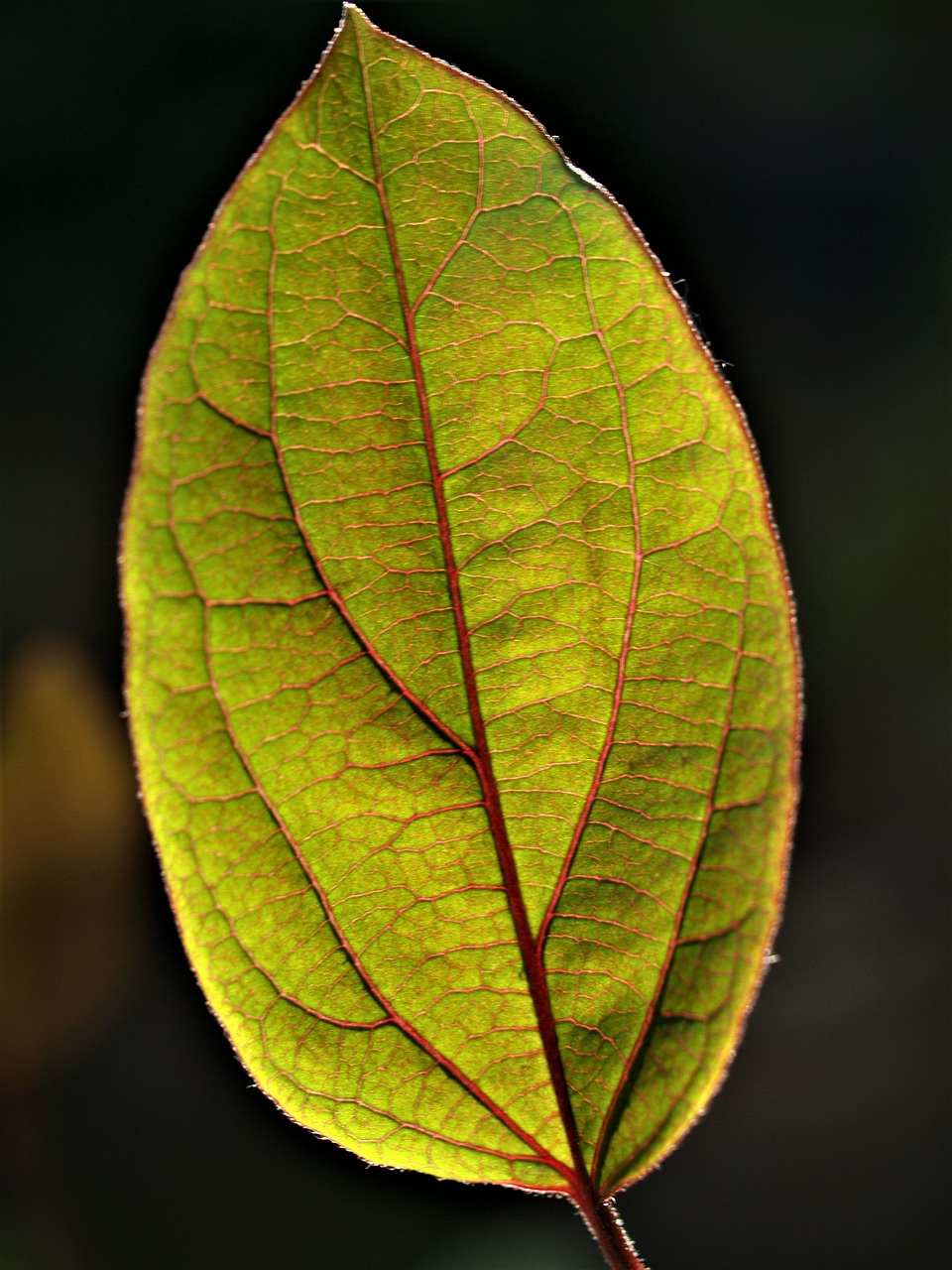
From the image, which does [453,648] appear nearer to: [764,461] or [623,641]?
[623,641]

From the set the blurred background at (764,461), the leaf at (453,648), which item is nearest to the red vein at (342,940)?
the leaf at (453,648)

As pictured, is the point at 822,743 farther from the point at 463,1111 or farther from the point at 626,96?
the point at 463,1111

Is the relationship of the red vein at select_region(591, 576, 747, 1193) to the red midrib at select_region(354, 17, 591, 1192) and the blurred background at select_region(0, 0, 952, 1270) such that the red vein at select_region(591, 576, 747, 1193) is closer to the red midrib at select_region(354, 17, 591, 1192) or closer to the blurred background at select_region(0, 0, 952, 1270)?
the red midrib at select_region(354, 17, 591, 1192)

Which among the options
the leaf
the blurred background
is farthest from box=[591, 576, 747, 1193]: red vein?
the blurred background

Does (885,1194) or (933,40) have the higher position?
(933,40)

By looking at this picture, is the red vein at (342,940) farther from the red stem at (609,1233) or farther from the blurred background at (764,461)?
the blurred background at (764,461)

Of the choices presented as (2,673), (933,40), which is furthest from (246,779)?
(933,40)
